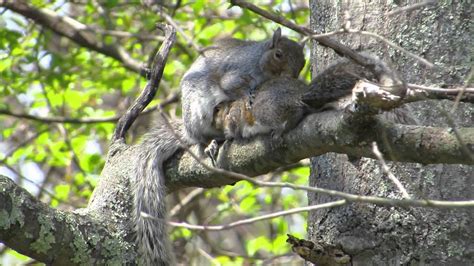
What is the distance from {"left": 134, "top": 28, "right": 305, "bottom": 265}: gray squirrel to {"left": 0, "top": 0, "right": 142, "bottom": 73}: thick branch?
44.8 inches

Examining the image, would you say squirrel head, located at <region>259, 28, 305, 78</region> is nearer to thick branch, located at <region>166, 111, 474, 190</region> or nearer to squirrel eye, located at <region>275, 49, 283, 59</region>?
squirrel eye, located at <region>275, 49, 283, 59</region>

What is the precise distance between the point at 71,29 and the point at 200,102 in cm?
172

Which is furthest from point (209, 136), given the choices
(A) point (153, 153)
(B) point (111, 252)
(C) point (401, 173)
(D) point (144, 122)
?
(D) point (144, 122)

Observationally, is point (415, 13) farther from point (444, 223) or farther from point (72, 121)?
point (72, 121)

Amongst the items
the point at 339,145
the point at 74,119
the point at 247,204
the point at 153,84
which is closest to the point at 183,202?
the point at 247,204

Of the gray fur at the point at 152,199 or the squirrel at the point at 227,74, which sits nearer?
the gray fur at the point at 152,199

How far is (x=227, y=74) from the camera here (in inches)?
129

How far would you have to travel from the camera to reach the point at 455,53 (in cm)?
223

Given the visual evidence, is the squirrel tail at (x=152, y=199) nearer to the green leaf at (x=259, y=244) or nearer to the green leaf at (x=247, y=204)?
the green leaf at (x=247, y=204)

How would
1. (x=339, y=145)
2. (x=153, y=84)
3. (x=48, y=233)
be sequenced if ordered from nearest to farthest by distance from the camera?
(x=339, y=145) < (x=48, y=233) < (x=153, y=84)

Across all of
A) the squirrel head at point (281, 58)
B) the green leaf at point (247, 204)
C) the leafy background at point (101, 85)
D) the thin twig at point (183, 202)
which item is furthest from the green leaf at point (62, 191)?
the squirrel head at point (281, 58)

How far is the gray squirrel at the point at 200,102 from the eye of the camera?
2703mm

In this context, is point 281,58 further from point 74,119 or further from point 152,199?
point 74,119

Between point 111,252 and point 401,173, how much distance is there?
0.89 m
